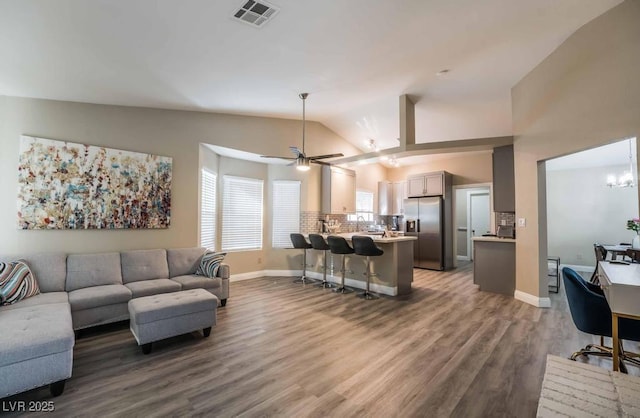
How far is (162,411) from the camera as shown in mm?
1907

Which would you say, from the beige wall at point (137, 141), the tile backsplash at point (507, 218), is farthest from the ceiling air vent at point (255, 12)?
the tile backsplash at point (507, 218)

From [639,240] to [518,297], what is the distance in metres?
2.30

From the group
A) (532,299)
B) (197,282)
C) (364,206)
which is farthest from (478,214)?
(197,282)

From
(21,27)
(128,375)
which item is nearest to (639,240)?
(128,375)

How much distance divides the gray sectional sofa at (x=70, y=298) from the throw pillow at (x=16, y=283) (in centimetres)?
9

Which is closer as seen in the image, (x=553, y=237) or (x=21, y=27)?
(x=21, y=27)

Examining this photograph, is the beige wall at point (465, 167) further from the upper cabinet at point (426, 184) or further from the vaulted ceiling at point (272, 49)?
the vaulted ceiling at point (272, 49)

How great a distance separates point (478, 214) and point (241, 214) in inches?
288

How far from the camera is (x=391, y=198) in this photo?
8.62 metres

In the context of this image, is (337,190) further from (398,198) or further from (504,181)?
(504,181)

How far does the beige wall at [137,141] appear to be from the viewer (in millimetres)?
3412

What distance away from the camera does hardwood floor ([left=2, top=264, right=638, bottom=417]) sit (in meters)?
1.98

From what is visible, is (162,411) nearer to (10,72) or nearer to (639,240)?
(10,72)

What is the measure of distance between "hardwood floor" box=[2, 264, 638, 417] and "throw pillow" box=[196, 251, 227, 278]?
Answer: 624 millimetres
